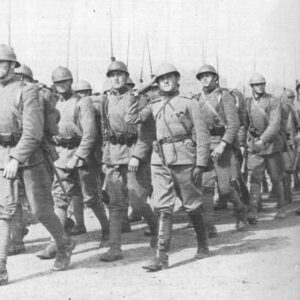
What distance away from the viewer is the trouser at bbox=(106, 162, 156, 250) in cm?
688

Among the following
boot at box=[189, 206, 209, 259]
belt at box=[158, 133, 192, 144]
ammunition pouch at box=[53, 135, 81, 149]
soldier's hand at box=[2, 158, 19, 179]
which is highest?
belt at box=[158, 133, 192, 144]

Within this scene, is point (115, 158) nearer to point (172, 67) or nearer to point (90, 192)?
point (90, 192)

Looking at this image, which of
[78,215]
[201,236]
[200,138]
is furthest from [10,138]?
[78,215]

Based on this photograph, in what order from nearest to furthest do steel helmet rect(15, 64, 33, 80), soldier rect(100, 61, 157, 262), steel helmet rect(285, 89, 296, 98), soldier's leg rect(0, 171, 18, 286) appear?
soldier's leg rect(0, 171, 18, 286)
soldier rect(100, 61, 157, 262)
steel helmet rect(15, 64, 33, 80)
steel helmet rect(285, 89, 296, 98)

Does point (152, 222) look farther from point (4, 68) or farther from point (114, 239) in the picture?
point (4, 68)

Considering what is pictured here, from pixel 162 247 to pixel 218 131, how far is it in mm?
2571

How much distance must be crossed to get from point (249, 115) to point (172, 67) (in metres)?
3.29

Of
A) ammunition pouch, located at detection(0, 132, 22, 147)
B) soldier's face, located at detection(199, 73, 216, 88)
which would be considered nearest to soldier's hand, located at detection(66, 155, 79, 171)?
ammunition pouch, located at detection(0, 132, 22, 147)

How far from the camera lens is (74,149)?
24.6ft

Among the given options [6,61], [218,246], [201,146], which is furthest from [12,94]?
[218,246]

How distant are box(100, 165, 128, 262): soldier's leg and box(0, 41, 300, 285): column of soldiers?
12 millimetres

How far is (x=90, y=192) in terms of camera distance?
760 cm

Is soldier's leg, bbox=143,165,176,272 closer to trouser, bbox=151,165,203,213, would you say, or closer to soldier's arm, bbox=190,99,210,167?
trouser, bbox=151,165,203,213

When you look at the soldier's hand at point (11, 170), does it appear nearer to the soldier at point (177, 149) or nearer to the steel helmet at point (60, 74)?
the soldier at point (177, 149)
